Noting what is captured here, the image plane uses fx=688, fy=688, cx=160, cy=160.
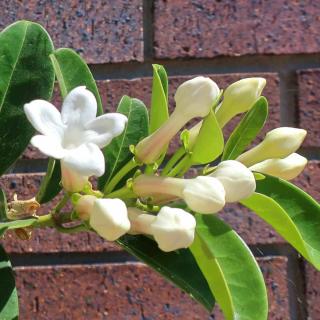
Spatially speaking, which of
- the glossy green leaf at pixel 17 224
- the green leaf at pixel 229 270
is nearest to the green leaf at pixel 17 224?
the glossy green leaf at pixel 17 224

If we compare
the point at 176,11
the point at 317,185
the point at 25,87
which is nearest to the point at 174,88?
the point at 176,11

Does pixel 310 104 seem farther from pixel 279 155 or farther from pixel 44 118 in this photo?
pixel 44 118

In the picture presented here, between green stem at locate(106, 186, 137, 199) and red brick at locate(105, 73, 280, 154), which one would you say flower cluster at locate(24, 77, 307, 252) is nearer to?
green stem at locate(106, 186, 137, 199)

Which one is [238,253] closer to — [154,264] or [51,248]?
[154,264]

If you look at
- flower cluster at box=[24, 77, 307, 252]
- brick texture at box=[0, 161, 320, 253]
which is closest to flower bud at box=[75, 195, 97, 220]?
flower cluster at box=[24, 77, 307, 252]

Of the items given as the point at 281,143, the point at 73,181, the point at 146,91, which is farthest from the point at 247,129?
the point at 146,91
